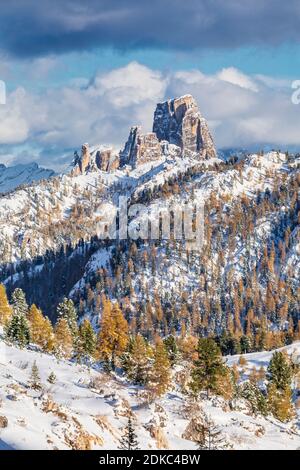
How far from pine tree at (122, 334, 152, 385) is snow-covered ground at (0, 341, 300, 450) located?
192 cm

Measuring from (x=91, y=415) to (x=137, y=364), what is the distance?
2732 centimetres

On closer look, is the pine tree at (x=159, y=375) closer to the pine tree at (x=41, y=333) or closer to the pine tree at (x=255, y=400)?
the pine tree at (x=255, y=400)

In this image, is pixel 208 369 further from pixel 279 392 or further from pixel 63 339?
pixel 279 392

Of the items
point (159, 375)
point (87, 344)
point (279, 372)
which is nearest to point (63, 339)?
point (87, 344)

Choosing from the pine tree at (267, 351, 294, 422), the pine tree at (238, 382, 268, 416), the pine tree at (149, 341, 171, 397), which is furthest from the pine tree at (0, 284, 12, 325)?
the pine tree at (267, 351, 294, 422)

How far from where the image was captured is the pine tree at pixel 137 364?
7119 cm

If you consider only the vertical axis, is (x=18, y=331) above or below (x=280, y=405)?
above

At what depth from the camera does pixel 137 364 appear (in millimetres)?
73812

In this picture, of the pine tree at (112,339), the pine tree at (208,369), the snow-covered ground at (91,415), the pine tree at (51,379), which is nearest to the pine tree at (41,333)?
the pine tree at (112,339)

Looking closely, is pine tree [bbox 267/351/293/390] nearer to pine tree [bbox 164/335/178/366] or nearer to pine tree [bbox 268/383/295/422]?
pine tree [bbox 268/383/295/422]
